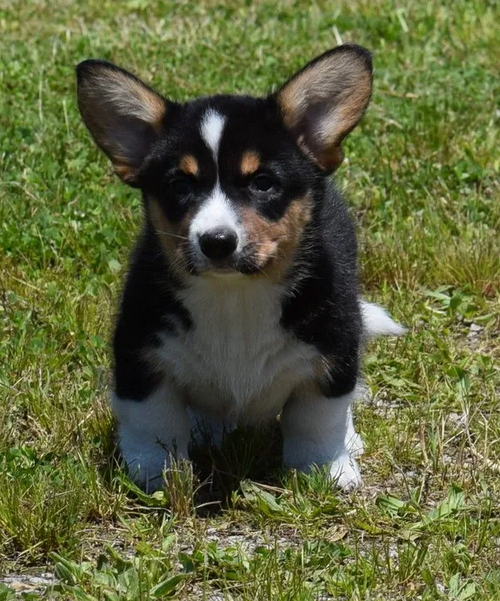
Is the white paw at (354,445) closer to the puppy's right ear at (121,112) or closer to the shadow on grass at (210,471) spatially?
the shadow on grass at (210,471)

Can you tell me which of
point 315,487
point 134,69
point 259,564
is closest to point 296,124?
point 315,487

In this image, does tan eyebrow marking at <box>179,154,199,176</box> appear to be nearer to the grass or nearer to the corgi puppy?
the corgi puppy

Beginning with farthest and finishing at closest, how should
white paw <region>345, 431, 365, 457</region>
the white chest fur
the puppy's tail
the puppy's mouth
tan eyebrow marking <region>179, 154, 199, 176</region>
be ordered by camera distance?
the puppy's tail
white paw <region>345, 431, 365, 457</region>
the white chest fur
tan eyebrow marking <region>179, 154, 199, 176</region>
the puppy's mouth

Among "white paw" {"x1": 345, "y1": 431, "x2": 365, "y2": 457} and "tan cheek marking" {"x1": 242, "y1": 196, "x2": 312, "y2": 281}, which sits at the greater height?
"tan cheek marking" {"x1": 242, "y1": 196, "x2": 312, "y2": 281}

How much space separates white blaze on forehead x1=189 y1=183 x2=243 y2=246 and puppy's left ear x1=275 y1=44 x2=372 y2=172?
0.52 m

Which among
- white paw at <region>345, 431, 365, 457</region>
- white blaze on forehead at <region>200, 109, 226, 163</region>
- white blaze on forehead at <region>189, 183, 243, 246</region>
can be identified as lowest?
white paw at <region>345, 431, 365, 457</region>

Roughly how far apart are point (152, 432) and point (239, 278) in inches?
27.6

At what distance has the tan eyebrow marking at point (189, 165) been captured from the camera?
14.6 ft

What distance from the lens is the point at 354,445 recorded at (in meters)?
5.03

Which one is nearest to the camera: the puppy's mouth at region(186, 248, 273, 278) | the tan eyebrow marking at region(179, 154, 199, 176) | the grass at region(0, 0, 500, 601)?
the grass at region(0, 0, 500, 601)

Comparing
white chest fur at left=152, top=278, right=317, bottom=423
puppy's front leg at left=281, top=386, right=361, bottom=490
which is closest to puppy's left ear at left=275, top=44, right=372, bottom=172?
white chest fur at left=152, top=278, right=317, bottom=423

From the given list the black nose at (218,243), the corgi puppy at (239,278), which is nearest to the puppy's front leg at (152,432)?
the corgi puppy at (239,278)

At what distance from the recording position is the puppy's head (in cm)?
439

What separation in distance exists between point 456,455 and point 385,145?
284cm
